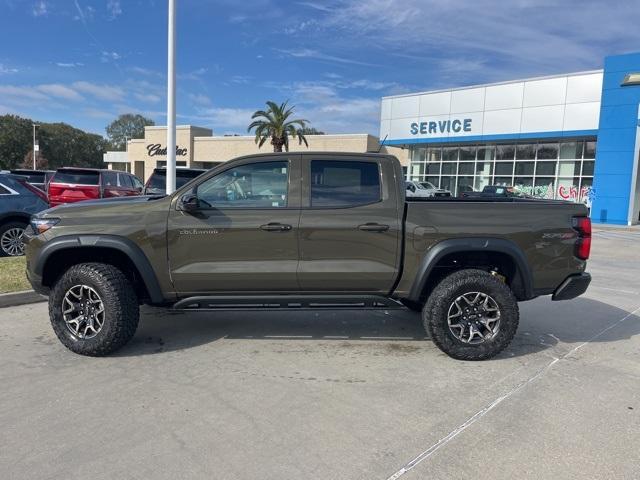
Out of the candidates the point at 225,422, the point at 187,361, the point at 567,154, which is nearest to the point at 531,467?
the point at 225,422

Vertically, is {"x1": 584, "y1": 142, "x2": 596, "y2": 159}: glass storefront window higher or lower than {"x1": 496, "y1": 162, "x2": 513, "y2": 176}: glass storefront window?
higher

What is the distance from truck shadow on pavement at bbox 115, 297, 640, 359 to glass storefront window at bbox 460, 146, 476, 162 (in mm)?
25299

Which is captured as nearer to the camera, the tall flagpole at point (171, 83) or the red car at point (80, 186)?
the tall flagpole at point (171, 83)

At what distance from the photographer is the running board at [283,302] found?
474 centimetres

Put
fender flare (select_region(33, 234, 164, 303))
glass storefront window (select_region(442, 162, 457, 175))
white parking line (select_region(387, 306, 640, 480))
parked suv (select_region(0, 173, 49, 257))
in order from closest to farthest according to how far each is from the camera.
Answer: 1. white parking line (select_region(387, 306, 640, 480))
2. fender flare (select_region(33, 234, 164, 303))
3. parked suv (select_region(0, 173, 49, 257))
4. glass storefront window (select_region(442, 162, 457, 175))

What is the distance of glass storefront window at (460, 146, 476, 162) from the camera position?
30.8 meters

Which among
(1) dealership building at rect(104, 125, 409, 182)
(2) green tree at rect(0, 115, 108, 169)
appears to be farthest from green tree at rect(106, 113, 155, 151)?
(1) dealership building at rect(104, 125, 409, 182)

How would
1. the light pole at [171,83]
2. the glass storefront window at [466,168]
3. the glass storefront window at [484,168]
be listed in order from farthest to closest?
the glass storefront window at [466,168] < the glass storefront window at [484,168] < the light pole at [171,83]

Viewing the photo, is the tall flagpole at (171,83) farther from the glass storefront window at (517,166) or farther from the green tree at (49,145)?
the green tree at (49,145)

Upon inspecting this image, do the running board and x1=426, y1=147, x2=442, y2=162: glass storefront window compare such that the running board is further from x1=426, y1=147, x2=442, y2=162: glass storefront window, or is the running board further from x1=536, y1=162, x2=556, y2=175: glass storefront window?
x1=426, y1=147, x2=442, y2=162: glass storefront window

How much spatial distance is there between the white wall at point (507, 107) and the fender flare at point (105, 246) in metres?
26.1

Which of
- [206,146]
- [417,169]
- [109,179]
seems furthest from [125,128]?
[109,179]

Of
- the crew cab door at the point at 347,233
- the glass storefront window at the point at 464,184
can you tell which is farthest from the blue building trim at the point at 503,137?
the crew cab door at the point at 347,233

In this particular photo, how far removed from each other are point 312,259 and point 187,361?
58.0 inches
